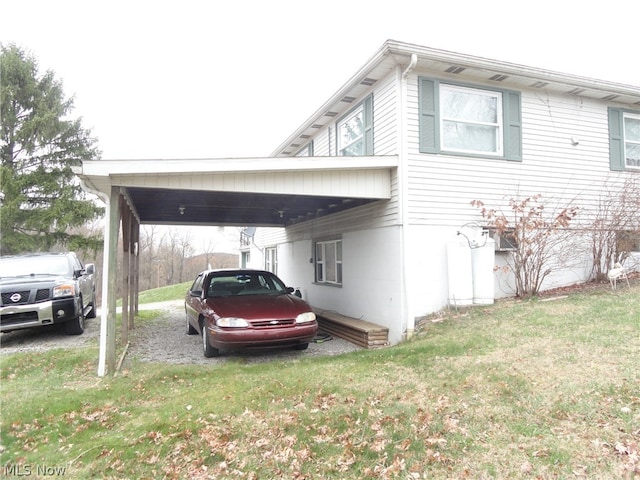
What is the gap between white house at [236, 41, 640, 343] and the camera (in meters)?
7.37

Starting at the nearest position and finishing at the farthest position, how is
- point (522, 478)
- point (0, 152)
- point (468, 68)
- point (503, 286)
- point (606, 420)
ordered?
point (522, 478) → point (606, 420) → point (468, 68) → point (503, 286) → point (0, 152)

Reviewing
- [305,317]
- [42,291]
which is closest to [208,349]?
[305,317]

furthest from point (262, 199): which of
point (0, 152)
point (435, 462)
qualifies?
point (0, 152)

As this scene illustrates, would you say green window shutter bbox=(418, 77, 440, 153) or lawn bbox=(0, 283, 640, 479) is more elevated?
green window shutter bbox=(418, 77, 440, 153)

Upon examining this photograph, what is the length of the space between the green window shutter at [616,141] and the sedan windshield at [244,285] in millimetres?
7730

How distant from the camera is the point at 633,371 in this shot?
4.05 m

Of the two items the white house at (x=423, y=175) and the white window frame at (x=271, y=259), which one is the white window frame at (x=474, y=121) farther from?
the white window frame at (x=271, y=259)

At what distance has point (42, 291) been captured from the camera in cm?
Result: 749

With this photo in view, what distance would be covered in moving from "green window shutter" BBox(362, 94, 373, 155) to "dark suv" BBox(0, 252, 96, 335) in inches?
253

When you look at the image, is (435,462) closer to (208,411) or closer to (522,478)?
(522,478)

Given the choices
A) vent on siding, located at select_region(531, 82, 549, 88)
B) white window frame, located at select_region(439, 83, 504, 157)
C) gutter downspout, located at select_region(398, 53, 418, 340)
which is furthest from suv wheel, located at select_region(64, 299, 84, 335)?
vent on siding, located at select_region(531, 82, 549, 88)

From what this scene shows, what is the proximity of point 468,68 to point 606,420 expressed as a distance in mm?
6214

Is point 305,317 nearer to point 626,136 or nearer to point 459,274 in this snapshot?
point 459,274

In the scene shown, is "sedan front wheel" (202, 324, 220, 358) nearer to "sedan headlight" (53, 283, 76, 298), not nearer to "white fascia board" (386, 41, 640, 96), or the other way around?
"sedan headlight" (53, 283, 76, 298)
